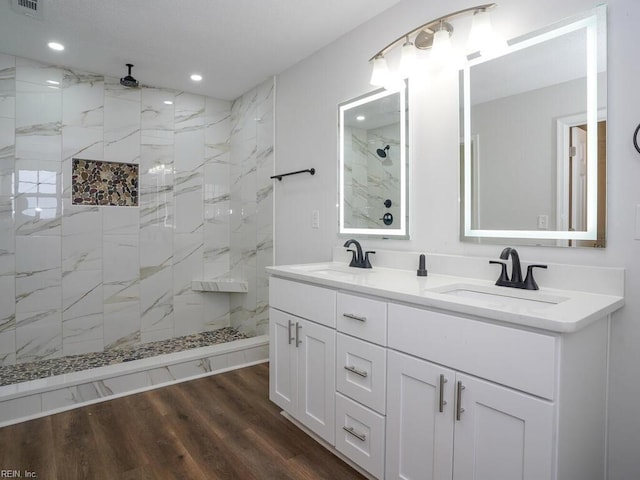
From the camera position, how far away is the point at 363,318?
152 centimetres

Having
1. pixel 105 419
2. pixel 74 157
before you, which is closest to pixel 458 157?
pixel 105 419

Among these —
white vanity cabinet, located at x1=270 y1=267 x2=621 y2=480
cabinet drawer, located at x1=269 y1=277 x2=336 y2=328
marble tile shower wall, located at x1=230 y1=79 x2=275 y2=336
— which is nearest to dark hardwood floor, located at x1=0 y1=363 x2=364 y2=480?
white vanity cabinet, located at x1=270 y1=267 x2=621 y2=480

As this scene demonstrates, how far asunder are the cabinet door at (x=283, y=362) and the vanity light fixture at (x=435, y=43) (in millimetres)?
1423

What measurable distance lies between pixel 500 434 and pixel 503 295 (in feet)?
1.83

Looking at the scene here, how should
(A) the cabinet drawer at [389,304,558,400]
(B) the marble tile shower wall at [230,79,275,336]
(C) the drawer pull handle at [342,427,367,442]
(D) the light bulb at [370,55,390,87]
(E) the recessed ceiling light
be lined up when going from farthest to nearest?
(B) the marble tile shower wall at [230,79,275,336], (E) the recessed ceiling light, (D) the light bulb at [370,55,390,87], (C) the drawer pull handle at [342,427,367,442], (A) the cabinet drawer at [389,304,558,400]

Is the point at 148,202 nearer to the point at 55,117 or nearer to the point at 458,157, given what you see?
the point at 55,117

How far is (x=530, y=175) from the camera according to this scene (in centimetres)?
153

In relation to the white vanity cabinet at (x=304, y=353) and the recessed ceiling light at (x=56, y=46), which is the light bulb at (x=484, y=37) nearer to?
the white vanity cabinet at (x=304, y=353)

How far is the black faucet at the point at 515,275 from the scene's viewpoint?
142cm

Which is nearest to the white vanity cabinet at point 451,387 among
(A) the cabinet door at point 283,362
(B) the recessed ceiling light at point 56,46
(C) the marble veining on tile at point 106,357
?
(A) the cabinet door at point 283,362

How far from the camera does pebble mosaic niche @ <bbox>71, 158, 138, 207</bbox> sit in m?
3.11

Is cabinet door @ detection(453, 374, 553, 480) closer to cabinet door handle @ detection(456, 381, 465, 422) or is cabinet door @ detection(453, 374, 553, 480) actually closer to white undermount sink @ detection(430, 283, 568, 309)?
cabinet door handle @ detection(456, 381, 465, 422)

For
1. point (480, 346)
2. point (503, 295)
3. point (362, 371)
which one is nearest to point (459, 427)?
point (480, 346)

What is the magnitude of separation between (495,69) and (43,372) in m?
3.48
